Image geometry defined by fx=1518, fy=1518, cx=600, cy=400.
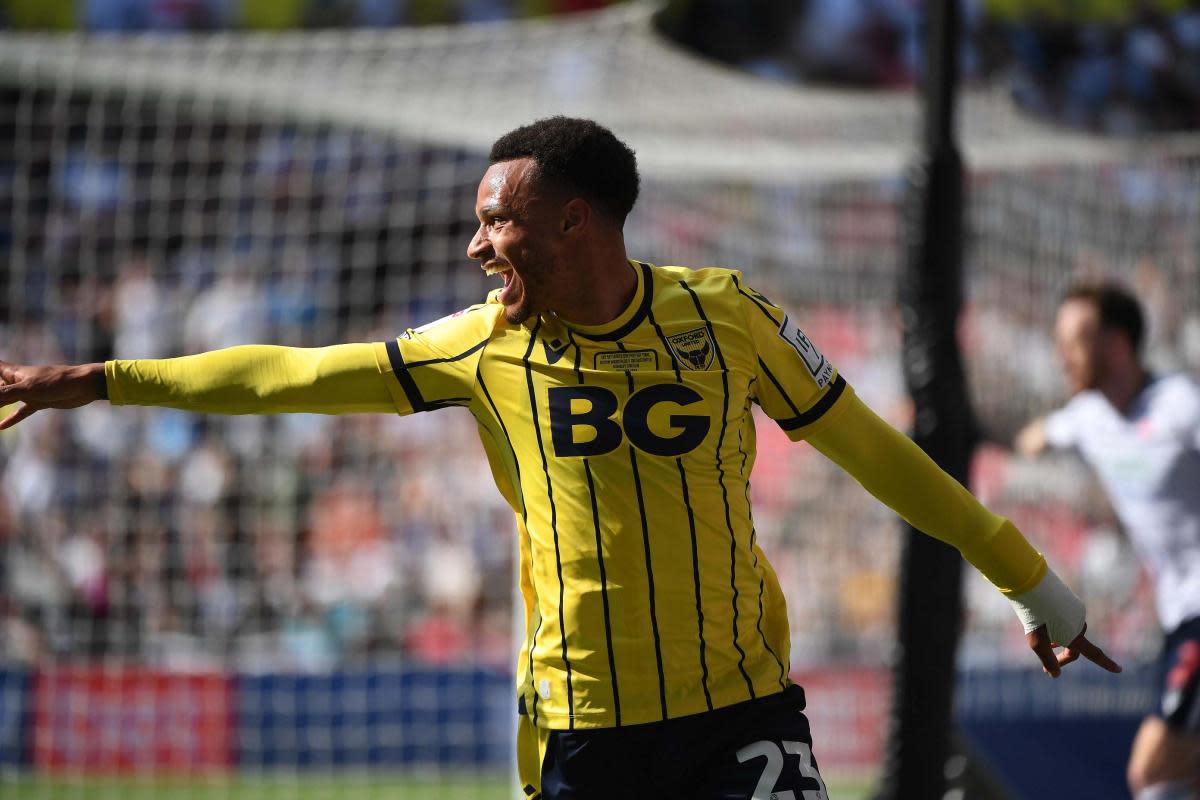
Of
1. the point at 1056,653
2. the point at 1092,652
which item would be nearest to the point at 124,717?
the point at 1056,653

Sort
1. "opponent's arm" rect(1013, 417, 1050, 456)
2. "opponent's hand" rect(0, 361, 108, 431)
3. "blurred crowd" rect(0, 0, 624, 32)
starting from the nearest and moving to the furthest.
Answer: "opponent's hand" rect(0, 361, 108, 431)
"opponent's arm" rect(1013, 417, 1050, 456)
"blurred crowd" rect(0, 0, 624, 32)

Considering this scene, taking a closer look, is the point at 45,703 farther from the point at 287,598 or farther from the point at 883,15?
the point at 883,15

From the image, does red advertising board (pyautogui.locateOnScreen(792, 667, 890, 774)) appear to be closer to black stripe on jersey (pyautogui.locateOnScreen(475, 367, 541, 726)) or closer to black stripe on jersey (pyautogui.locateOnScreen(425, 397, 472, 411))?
black stripe on jersey (pyautogui.locateOnScreen(475, 367, 541, 726))

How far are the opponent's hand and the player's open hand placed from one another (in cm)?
197

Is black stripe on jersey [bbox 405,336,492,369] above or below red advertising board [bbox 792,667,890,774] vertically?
above

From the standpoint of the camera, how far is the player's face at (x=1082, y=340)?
5.75 m

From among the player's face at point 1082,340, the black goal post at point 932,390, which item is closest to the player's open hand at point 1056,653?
the black goal post at point 932,390

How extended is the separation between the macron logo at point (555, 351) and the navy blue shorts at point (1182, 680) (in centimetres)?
348

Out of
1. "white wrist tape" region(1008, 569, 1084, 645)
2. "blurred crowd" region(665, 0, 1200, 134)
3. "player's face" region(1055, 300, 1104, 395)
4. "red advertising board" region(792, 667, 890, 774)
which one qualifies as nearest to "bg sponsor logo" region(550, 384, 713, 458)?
"white wrist tape" region(1008, 569, 1084, 645)

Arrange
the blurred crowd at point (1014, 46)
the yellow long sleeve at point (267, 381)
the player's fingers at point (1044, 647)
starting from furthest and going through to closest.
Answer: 1. the blurred crowd at point (1014, 46)
2. the player's fingers at point (1044, 647)
3. the yellow long sleeve at point (267, 381)

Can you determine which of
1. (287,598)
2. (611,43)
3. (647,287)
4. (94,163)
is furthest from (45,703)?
(647,287)

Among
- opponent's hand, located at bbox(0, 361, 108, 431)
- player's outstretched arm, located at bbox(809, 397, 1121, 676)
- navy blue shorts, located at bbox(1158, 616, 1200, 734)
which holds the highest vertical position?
opponent's hand, located at bbox(0, 361, 108, 431)

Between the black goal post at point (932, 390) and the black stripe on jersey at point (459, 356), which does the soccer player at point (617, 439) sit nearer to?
the black stripe on jersey at point (459, 356)

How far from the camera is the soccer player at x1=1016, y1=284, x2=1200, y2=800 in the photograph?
18.3 ft
